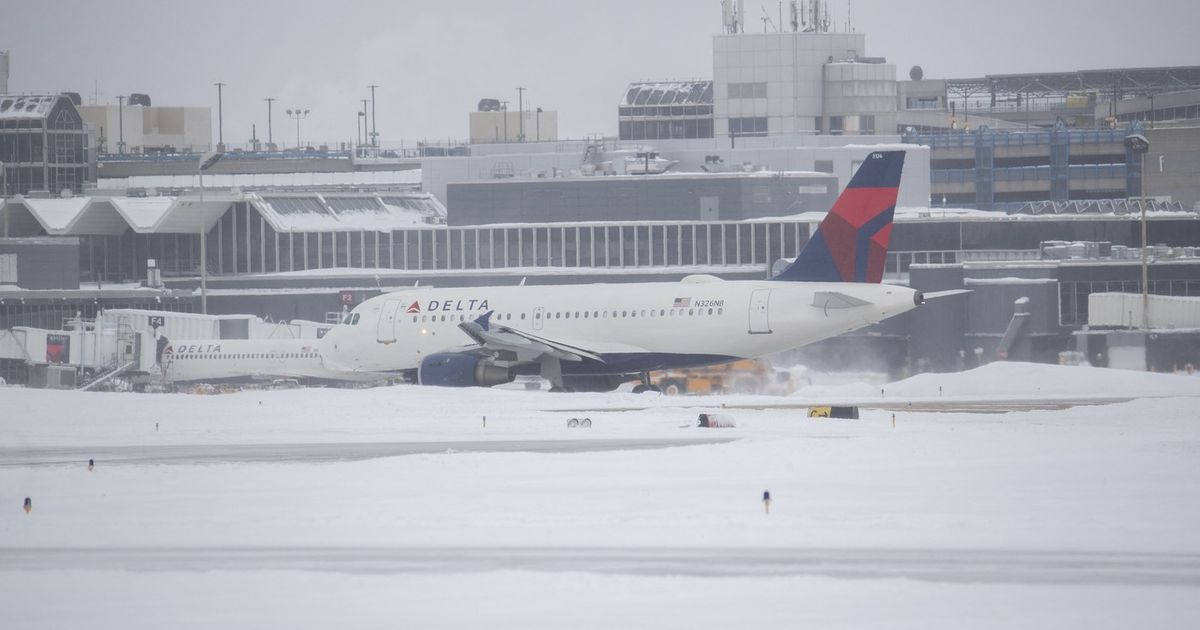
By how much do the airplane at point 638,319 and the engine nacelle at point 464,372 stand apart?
1.3 inches

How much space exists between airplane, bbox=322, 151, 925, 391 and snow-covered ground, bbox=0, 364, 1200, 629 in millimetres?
9818

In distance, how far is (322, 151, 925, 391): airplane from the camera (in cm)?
4722

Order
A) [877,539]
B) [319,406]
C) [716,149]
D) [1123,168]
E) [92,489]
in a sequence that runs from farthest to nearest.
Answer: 1. [1123,168]
2. [716,149]
3. [319,406]
4. [92,489]
5. [877,539]

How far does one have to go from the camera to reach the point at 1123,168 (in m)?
126

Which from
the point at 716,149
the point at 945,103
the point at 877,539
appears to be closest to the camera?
the point at 877,539

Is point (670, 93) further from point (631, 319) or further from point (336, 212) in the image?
point (631, 319)

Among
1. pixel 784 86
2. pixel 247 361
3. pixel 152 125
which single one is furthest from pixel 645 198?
pixel 152 125

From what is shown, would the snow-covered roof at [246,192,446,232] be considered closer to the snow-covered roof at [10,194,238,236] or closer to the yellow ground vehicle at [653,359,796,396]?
the snow-covered roof at [10,194,238,236]

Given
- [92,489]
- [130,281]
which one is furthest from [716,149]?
[92,489]

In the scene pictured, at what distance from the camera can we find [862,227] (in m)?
47.2

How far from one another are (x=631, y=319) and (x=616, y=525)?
88.9ft

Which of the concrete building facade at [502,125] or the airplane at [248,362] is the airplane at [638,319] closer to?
the airplane at [248,362]

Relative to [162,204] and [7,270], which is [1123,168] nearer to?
[162,204]

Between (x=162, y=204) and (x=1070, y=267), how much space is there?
175 feet
